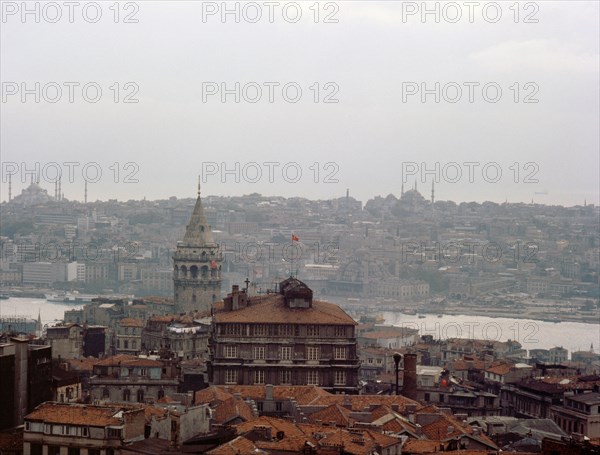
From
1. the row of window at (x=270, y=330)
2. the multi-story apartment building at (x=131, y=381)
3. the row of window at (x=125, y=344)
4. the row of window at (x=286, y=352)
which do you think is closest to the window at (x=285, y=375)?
the row of window at (x=286, y=352)

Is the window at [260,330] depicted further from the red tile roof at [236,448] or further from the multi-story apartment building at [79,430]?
the red tile roof at [236,448]

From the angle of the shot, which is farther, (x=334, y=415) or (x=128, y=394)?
(x=128, y=394)

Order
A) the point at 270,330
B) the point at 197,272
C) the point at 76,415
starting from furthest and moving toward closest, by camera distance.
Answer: the point at 197,272 < the point at 270,330 < the point at 76,415

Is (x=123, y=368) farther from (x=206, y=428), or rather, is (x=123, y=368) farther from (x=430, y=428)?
(x=206, y=428)

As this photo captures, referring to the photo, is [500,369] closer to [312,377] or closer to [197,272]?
[312,377]

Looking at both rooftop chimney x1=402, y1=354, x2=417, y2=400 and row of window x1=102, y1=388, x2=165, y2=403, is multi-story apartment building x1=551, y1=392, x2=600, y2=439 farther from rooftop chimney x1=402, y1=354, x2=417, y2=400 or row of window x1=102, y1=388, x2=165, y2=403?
row of window x1=102, y1=388, x2=165, y2=403

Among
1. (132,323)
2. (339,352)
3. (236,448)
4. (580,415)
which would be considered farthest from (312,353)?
(132,323)
